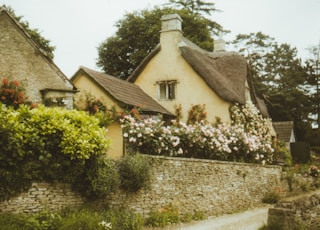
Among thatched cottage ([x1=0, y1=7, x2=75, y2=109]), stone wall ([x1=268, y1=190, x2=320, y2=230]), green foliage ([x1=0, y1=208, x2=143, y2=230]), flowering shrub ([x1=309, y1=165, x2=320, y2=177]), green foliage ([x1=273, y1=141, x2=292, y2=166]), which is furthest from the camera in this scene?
green foliage ([x1=273, y1=141, x2=292, y2=166])

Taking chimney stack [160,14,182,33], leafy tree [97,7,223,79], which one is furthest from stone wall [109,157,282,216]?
leafy tree [97,7,223,79]

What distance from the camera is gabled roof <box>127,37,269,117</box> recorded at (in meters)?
20.5

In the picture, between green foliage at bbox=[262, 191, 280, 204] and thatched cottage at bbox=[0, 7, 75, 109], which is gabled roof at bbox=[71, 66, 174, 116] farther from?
green foliage at bbox=[262, 191, 280, 204]

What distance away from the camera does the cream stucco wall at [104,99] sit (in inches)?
621

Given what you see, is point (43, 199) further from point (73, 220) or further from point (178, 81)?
point (178, 81)

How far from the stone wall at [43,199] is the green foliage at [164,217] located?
2245 mm

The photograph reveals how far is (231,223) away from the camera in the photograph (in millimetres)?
11625

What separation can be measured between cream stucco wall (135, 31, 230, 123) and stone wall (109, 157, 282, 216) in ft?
15.1

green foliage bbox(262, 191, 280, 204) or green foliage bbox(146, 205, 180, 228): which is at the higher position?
green foliage bbox(146, 205, 180, 228)

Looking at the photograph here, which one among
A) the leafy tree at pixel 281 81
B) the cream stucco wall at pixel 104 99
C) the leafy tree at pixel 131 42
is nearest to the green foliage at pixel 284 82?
the leafy tree at pixel 281 81

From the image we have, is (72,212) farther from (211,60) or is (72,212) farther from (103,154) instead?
(211,60)

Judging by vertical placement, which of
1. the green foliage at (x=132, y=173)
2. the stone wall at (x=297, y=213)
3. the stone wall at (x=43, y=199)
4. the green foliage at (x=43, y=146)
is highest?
the green foliage at (x=43, y=146)

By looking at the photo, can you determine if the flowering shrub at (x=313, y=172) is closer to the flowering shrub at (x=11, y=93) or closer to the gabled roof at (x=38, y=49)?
the gabled roof at (x=38, y=49)

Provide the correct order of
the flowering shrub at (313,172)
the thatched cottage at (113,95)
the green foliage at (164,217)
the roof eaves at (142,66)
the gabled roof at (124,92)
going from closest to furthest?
1. the green foliage at (164,217)
2. the thatched cottage at (113,95)
3. the gabled roof at (124,92)
4. the flowering shrub at (313,172)
5. the roof eaves at (142,66)
